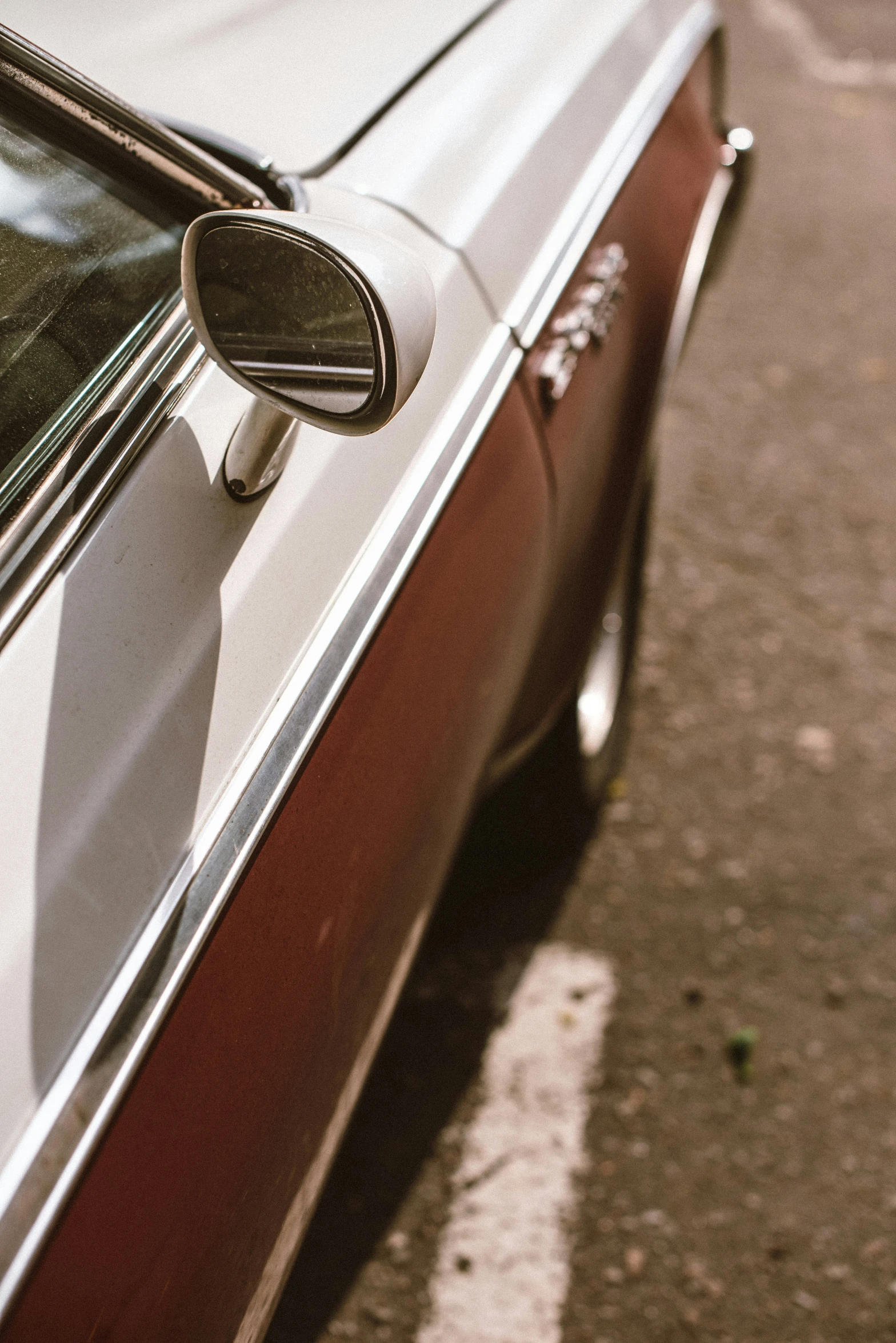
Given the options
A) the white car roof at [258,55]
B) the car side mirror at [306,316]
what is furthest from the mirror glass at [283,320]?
the white car roof at [258,55]

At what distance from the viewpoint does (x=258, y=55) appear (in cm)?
A: 171

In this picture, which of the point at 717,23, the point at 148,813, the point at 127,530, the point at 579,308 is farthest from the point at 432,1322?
the point at 717,23

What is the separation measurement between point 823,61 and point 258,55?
6.12 m

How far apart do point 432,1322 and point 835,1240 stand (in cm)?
79

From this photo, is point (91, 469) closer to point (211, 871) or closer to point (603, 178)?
point (211, 871)

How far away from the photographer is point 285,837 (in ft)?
3.64

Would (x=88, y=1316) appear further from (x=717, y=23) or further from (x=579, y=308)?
(x=717, y=23)

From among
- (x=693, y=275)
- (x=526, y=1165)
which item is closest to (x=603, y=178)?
(x=693, y=275)

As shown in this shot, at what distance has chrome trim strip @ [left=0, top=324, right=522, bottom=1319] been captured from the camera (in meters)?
0.83

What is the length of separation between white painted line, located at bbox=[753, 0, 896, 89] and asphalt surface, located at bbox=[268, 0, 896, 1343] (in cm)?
345

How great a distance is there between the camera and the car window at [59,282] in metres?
1.08

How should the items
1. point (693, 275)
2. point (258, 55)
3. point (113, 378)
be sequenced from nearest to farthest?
point (113, 378) → point (258, 55) → point (693, 275)

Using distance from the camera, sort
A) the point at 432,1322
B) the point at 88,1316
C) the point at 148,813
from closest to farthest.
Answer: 1. the point at 88,1316
2. the point at 148,813
3. the point at 432,1322

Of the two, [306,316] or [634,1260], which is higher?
[306,316]
